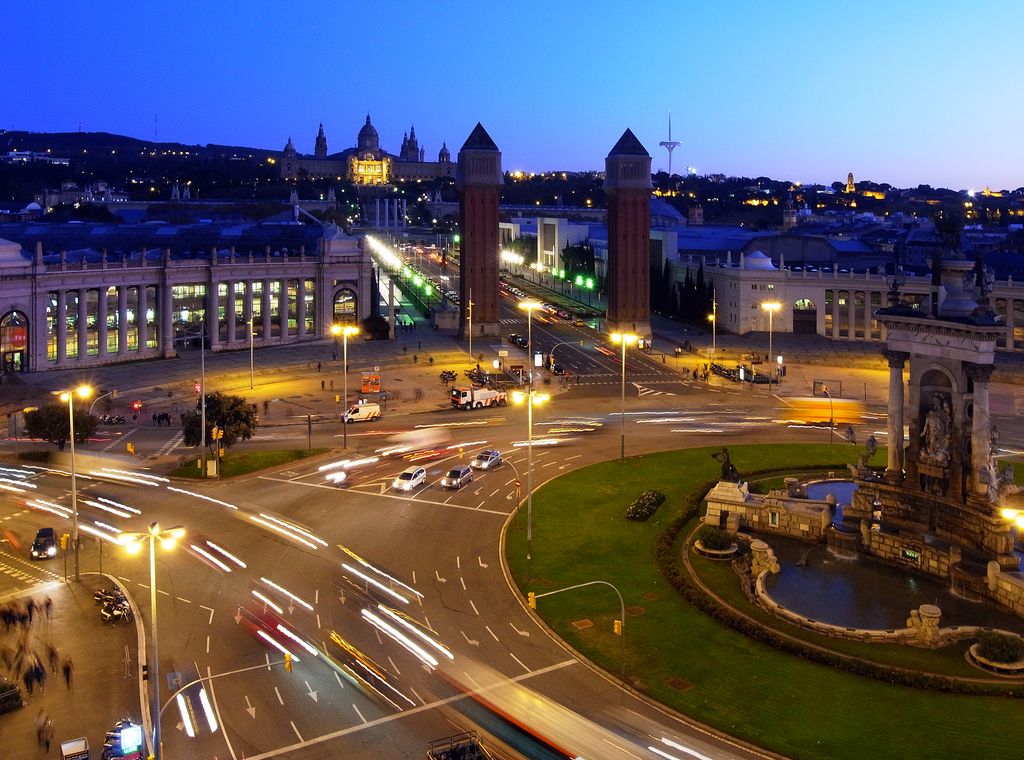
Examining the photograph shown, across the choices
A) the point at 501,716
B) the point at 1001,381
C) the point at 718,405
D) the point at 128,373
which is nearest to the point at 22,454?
the point at 128,373

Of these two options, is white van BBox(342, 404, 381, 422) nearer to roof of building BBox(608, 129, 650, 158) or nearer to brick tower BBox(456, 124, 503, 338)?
brick tower BBox(456, 124, 503, 338)

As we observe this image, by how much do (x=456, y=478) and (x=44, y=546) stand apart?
936 inches

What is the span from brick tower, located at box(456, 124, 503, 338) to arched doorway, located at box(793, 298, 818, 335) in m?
30.1

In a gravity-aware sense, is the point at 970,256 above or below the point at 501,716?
above

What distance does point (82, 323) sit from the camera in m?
110

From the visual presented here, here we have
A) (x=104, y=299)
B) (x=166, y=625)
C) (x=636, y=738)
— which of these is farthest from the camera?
(x=104, y=299)

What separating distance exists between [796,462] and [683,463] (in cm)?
782

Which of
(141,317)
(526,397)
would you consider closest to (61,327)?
(141,317)

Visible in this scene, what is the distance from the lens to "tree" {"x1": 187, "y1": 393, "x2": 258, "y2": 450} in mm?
65750

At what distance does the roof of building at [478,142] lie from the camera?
139375 mm

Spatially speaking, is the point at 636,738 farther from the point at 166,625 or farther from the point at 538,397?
the point at 538,397

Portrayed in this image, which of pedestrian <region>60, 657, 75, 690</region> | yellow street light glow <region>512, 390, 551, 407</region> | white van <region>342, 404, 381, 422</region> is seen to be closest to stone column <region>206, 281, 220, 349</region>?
white van <region>342, 404, 381, 422</region>

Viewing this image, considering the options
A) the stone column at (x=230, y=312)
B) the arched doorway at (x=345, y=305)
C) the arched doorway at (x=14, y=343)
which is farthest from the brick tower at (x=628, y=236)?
the arched doorway at (x=14, y=343)

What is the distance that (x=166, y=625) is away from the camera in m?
40.0
